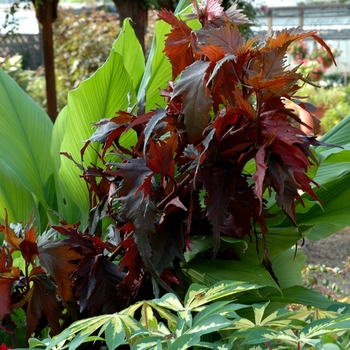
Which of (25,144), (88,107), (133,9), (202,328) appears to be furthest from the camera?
(133,9)

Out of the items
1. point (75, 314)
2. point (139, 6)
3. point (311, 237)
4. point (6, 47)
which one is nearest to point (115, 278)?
point (75, 314)

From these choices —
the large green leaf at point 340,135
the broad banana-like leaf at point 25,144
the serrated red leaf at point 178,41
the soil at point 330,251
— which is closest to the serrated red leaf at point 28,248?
the serrated red leaf at point 178,41

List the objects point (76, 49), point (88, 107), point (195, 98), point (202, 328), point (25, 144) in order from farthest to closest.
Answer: point (76, 49), point (25, 144), point (88, 107), point (195, 98), point (202, 328)

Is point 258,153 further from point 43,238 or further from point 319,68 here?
point 319,68

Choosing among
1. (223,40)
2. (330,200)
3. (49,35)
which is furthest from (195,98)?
(49,35)

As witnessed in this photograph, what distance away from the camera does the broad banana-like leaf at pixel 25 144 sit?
124 cm

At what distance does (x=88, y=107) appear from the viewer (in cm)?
113

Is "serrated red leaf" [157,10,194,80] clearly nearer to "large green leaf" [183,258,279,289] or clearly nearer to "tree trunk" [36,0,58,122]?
"large green leaf" [183,258,279,289]

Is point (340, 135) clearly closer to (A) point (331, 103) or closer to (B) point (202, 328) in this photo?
(B) point (202, 328)

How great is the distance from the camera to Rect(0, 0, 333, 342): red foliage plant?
679 mm

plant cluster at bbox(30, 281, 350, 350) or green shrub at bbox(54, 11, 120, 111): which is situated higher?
plant cluster at bbox(30, 281, 350, 350)

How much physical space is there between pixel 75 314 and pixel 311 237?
486mm

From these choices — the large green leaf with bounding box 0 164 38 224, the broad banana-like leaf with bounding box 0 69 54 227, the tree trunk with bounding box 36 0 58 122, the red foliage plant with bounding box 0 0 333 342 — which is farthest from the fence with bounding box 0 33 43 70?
the red foliage plant with bounding box 0 0 333 342

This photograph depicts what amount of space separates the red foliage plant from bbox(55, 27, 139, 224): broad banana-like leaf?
22cm
